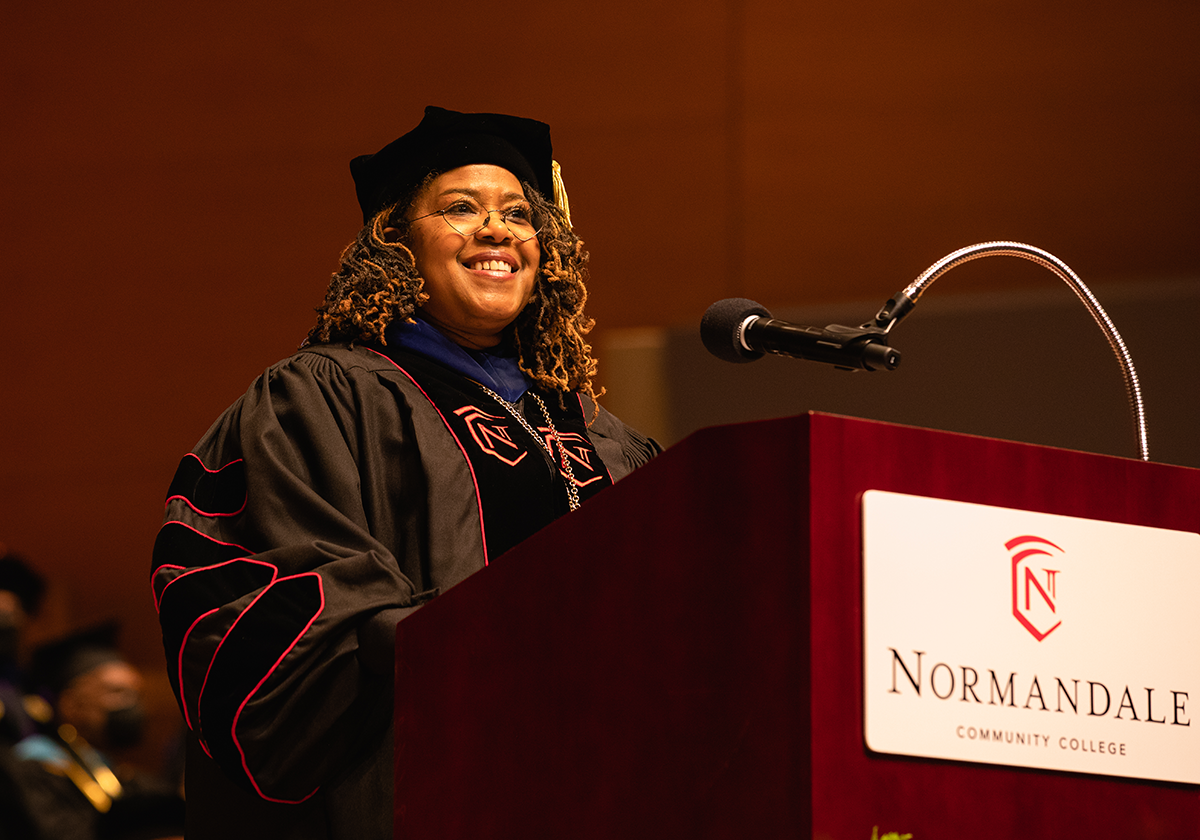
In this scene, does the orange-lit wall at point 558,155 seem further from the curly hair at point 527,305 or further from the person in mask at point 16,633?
the curly hair at point 527,305

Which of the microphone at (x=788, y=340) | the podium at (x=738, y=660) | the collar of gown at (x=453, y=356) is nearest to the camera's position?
the podium at (x=738, y=660)

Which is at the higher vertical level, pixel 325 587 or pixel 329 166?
pixel 329 166

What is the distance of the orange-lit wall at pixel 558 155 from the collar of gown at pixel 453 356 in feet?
9.00

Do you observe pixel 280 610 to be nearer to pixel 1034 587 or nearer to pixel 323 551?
pixel 323 551

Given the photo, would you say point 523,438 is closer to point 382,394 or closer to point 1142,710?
point 382,394

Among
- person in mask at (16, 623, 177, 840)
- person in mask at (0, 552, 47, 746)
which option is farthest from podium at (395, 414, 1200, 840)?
person in mask at (0, 552, 47, 746)

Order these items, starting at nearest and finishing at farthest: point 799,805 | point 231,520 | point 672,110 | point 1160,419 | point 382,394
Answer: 1. point 799,805
2. point 231,520
3. point 382,394
4. point 1160,419
5. point 672,110

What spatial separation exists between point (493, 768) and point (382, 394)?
2.61ft

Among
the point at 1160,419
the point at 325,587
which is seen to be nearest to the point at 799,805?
the point at 325,587

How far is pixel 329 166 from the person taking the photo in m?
5.53

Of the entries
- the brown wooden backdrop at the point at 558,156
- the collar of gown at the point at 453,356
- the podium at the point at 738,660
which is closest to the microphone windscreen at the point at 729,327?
the podium at the point at 738,660

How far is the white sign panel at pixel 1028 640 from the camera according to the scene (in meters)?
1.14

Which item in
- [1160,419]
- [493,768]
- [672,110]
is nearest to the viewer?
[493,768]

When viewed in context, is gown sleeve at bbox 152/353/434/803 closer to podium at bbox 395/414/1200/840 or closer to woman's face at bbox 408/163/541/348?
podium at bbox 395/414/1200/840
